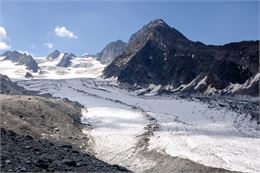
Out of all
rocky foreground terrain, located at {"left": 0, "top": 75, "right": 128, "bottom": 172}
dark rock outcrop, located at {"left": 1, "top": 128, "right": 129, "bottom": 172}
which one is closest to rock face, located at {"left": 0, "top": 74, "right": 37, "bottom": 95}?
rocky foreground terrain, located at {"left": 0, "top": 75, "right": 128, "bottom": 172}

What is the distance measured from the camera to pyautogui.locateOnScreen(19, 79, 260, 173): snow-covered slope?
32812 mm

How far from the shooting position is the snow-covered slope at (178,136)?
32.8m

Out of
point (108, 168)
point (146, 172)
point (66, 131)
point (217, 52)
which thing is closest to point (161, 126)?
point (66, 131)

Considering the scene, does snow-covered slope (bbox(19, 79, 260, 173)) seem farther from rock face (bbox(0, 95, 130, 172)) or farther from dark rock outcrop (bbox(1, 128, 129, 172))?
dark rock outcrop (bbox(1, 128, 129, 172))

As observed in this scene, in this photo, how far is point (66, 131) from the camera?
41.6 metres

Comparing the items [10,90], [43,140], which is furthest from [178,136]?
[10,90]

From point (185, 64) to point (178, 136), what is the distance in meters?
96.5

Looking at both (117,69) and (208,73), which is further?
(117,69)

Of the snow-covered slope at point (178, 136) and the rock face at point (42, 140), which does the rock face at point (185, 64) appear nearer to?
the snow-covered slope at point (178, 136)

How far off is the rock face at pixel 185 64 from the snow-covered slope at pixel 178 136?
41.4 m

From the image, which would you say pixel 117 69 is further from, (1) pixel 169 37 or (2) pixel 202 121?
(2) pixel 202 121

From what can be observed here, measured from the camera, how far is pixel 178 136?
41.4m

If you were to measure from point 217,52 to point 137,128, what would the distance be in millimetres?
94271

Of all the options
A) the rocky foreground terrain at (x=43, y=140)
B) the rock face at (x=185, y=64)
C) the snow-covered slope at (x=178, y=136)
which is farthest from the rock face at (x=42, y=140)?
the rock face at (x=185, y=64)
